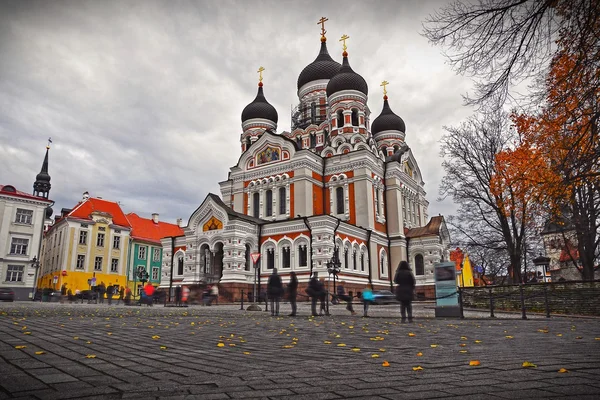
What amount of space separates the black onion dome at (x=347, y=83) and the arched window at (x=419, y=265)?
1672 cm

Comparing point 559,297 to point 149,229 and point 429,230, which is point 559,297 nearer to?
point 429,230

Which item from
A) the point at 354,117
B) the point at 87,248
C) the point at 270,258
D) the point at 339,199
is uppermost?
the point at 354,117

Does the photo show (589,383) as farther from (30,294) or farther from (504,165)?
(30,294)

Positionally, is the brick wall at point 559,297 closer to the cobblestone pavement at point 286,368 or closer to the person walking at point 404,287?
the person walking at point 404,287

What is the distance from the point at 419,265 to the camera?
40031mm

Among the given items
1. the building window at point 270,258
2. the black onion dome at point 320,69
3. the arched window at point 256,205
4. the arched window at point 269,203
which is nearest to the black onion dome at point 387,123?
the black onion dome at point 320,69

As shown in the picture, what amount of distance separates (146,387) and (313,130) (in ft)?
148

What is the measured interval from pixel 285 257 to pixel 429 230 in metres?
13.6

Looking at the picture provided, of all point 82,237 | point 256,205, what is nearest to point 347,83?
point 256,205

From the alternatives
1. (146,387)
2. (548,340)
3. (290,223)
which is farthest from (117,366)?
(290,223)

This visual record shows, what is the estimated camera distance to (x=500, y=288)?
64.7 feet

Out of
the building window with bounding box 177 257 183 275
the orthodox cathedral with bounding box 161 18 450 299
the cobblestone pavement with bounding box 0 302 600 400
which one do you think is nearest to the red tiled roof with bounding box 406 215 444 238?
the orthodox cathedral with bounding box 161 18 450 299

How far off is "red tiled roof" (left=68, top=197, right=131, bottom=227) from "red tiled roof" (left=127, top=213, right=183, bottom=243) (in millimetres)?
2124

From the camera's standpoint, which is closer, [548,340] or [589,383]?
[589,383]
